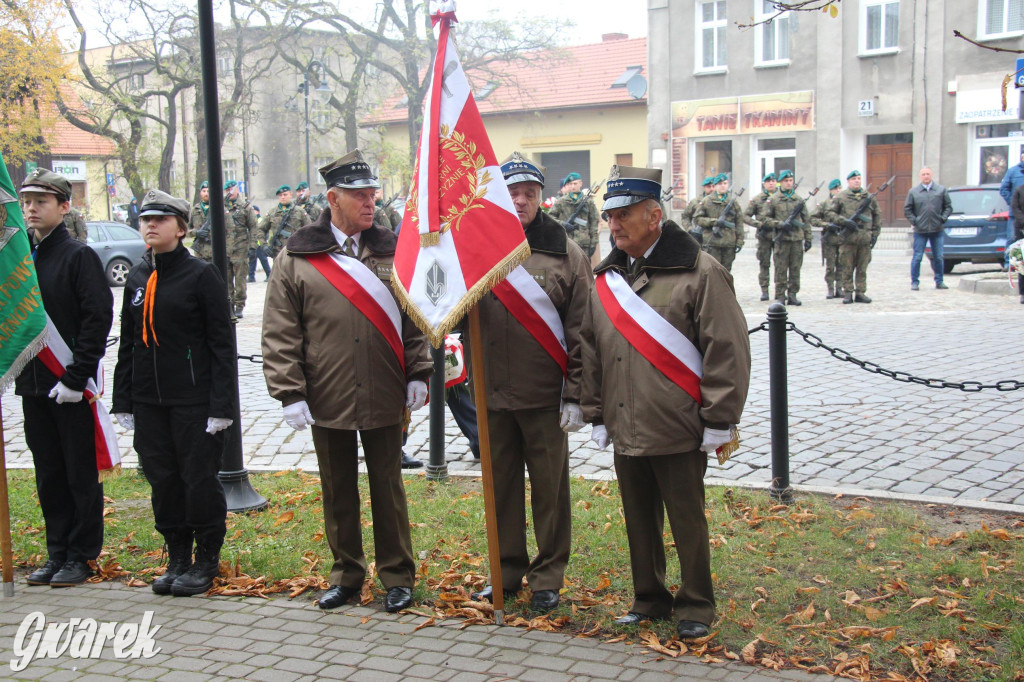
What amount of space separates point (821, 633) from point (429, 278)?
2279mm

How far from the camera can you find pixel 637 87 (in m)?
41.2

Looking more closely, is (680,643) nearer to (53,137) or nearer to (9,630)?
(9,630)

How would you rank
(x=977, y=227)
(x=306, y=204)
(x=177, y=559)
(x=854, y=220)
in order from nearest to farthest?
(x=177, y=559), (x=854, y=220), (x=306, y=204), (x=977, y=227)

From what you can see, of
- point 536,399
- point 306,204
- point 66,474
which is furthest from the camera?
point 306,204

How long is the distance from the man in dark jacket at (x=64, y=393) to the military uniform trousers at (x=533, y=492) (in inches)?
84.4

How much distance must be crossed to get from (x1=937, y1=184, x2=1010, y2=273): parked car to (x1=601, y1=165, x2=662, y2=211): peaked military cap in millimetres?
17149

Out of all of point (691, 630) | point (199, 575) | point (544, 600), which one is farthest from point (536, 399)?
point (199, 575)

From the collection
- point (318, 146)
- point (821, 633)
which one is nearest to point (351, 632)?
point (821, 633)

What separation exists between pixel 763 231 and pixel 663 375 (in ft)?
43.6

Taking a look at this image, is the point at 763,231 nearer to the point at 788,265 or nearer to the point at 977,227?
the point at 788,265

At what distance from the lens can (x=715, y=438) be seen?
4.10 meters

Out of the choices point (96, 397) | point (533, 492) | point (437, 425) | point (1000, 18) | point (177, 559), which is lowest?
point (177, 559)

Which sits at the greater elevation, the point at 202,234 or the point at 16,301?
the point at 202,234

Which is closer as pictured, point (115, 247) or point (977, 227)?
point (977, 227)
